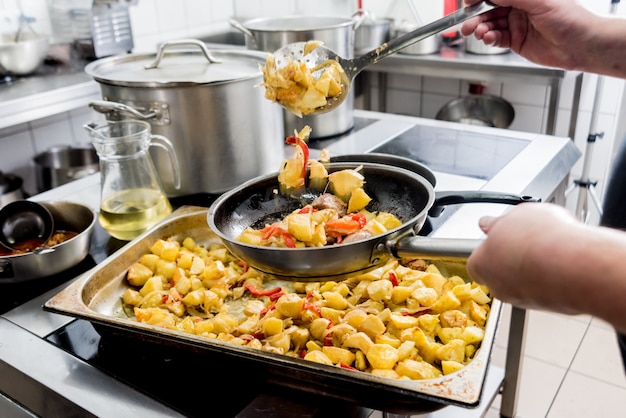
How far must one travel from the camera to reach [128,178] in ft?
3.70

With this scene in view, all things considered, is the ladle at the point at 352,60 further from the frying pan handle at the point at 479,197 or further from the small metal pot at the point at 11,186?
the small metal pot at the point at 11,186

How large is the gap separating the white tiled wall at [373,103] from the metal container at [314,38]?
3.59ft

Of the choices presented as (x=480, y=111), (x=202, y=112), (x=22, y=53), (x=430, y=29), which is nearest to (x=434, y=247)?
(x=430, y=29)

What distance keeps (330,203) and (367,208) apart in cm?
8

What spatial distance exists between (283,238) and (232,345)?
170 mm

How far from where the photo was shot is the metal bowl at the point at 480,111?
8.77 feet

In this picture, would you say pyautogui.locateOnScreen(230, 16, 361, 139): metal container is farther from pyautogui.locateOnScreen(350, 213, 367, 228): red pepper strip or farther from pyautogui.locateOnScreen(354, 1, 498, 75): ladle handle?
pyautogui.locateOnScreen(350, 213, 367, 228): red pepper strip

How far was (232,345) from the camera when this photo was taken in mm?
742

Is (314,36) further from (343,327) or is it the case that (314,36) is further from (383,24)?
(383,24)

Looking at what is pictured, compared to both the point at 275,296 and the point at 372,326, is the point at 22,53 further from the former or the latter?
the point at 372,326

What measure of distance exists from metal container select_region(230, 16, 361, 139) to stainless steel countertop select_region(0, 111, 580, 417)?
41 cm

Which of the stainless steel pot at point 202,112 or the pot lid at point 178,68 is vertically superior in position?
the pot lid at point 178,68

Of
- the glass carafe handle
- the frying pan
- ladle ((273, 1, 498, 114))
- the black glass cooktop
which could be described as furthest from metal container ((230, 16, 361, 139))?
the frying pan

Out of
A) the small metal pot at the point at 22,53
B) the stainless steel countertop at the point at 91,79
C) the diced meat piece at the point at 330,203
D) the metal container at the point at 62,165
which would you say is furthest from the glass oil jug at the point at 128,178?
the small metal pot at the point at 22,53
